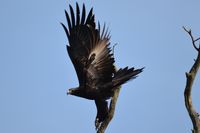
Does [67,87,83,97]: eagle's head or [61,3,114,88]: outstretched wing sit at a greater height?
[61,3,114,88]: outstretched wing

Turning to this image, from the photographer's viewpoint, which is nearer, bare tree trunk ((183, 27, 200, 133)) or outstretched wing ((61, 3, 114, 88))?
bare tree trunk ((183, 27, 200, 133))

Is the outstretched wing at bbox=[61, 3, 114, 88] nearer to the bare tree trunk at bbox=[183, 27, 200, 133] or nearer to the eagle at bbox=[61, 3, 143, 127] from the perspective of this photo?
the eagle at bbox=[61, 3, 143, 127]

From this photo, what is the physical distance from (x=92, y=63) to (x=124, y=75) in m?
0.85

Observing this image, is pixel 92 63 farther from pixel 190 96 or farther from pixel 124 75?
pixel 190 96

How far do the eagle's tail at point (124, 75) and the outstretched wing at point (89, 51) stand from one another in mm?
163

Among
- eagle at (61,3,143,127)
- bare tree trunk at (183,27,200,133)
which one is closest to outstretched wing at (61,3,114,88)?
eagle at (61,3,143,127)

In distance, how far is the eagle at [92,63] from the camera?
38.9 ft

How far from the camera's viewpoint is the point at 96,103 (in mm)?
11922

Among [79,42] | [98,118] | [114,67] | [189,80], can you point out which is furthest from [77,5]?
[189,80]

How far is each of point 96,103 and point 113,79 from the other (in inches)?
25.3

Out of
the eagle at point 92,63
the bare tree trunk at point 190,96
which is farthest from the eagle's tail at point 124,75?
the bare tree trunk at point 190,96

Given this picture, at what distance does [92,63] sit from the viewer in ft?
40.2

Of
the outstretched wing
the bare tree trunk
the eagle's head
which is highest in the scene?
the outstretched wing

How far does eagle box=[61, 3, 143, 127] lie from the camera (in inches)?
466
